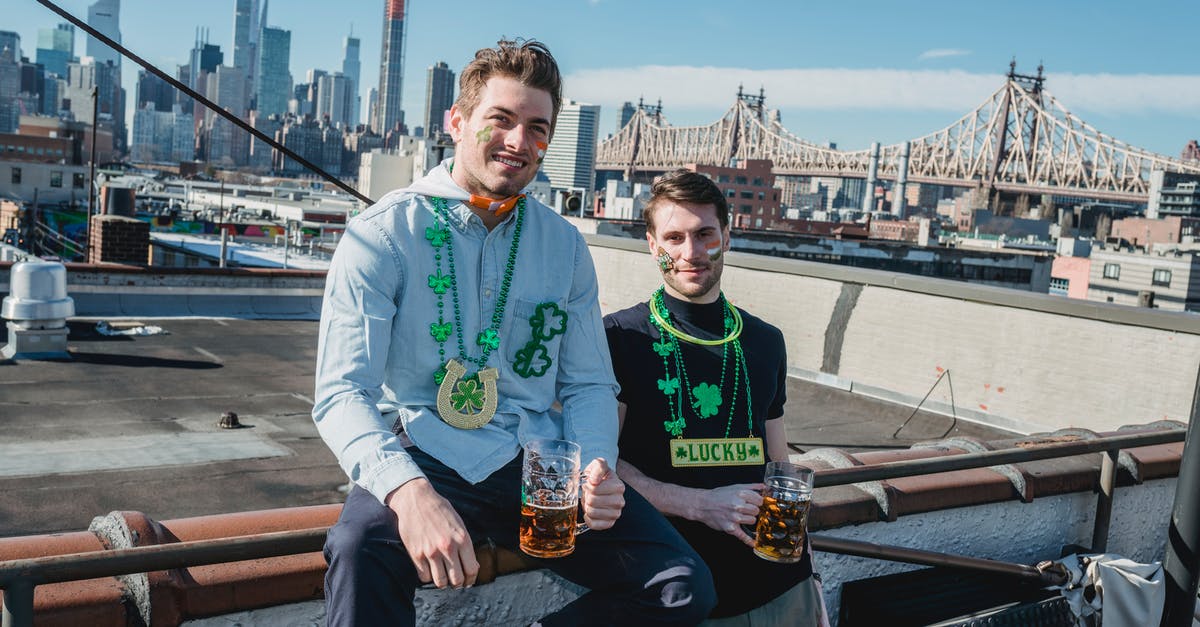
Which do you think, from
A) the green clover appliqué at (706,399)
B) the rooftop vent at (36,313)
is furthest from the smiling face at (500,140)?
the rooftop vent at (36,313)

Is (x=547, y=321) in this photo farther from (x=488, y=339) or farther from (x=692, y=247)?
(x=692, y=247)

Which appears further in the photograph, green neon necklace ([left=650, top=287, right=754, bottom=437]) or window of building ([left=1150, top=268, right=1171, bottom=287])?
window of building ([left=1150, top=268, right=1171, bottom=287])

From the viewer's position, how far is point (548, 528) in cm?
232

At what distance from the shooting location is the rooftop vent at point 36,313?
10.6 meters

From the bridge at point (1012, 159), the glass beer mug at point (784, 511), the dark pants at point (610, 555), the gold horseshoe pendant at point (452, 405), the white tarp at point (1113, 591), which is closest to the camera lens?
the dark pants at point (610, 555)

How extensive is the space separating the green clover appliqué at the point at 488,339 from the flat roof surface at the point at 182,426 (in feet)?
14.3

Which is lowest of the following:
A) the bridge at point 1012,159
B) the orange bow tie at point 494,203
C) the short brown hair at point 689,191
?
the orange bow tie at point 494,203

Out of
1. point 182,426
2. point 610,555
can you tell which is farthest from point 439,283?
point 182,426

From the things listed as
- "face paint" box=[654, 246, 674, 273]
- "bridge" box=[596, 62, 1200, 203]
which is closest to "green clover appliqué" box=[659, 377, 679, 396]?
"face paint" box=[654, 246, 674, 273]

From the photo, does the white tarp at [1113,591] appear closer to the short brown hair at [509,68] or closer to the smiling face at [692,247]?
the smiling face at [692,247]

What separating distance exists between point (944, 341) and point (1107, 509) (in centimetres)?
733

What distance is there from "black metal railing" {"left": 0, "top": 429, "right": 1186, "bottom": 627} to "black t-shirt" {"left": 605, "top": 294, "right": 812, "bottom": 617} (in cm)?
27

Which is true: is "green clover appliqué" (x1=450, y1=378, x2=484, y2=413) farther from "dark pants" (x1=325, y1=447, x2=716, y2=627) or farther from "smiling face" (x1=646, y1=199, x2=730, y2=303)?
"smiling face" (x1=646, y1=199, x2=730, y2=303)

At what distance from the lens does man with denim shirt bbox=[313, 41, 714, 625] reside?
7.22 ft
